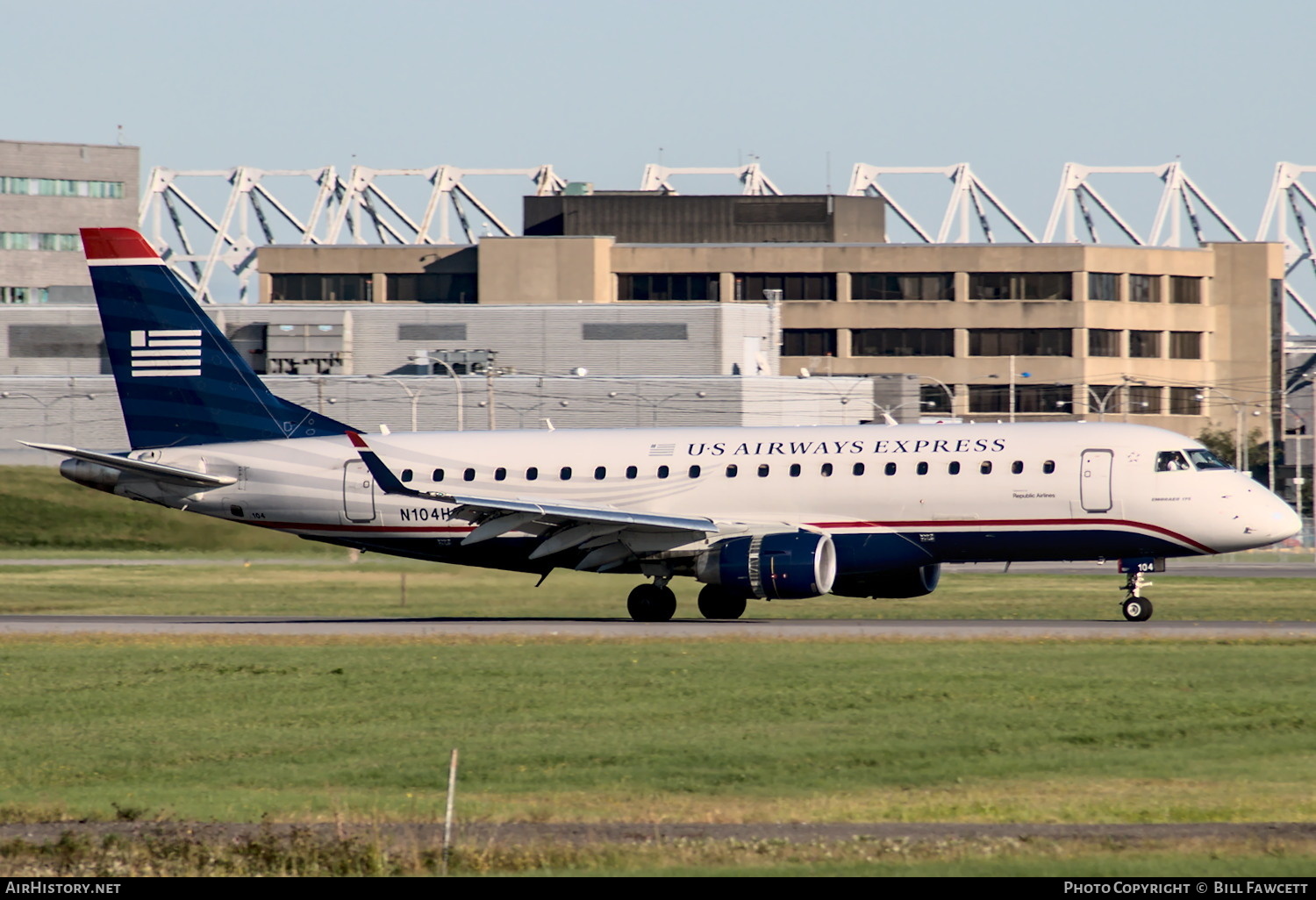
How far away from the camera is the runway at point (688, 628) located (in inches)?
1380

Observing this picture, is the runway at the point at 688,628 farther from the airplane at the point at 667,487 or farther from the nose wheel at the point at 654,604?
the airplane at the point at 667,487

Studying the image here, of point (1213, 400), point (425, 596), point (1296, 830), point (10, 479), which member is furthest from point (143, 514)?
point (1213, 400)

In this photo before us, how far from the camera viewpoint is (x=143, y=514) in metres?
69.5

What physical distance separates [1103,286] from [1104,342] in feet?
16.8

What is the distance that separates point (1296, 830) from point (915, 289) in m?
139

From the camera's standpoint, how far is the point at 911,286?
151500 mm

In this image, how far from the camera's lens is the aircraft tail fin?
144 ft

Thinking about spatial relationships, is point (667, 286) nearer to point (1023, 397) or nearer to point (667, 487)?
point (1023, 397)

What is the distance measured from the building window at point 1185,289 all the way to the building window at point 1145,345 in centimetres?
424

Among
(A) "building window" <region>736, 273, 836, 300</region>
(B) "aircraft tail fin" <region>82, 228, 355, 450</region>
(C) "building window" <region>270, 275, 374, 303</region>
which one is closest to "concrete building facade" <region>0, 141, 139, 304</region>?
(C) "building window" <region>270, 275, 374, 303</region>

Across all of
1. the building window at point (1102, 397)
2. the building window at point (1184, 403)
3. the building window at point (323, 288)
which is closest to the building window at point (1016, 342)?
the building window at point (1102, 397)

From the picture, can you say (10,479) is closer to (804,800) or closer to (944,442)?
(944,442)

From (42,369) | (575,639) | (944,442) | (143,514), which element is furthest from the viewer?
(42,369)

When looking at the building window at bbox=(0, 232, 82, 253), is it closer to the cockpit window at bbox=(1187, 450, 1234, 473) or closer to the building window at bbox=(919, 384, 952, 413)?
the building window at bbox=(919, 384, 952, 413)
